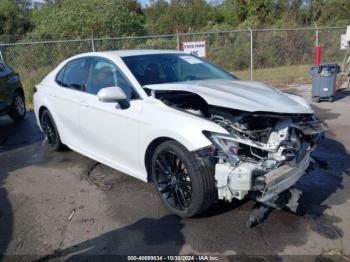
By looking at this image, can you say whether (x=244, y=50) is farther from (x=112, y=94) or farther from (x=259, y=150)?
(x=259, y=150)

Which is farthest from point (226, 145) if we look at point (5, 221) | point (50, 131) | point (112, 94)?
point (50, 131)

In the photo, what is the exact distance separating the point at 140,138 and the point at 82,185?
4.29 feet

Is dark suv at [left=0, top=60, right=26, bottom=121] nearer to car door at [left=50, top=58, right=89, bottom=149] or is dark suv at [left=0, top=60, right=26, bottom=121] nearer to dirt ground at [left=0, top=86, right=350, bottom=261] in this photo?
car door at [left=50, top=58, right=89, bottom=149]

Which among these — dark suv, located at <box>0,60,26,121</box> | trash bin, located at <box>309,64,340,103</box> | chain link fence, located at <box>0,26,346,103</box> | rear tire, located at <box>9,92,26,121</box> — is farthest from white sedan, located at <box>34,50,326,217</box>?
chain link fence, located at <box>0,26,346,103</box>

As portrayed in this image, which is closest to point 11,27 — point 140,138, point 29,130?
point 29,130

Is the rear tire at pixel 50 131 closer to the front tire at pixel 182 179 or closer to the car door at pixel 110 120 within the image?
the car door at pixel 110 120

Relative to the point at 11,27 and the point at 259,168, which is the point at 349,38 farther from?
the point at 11,27

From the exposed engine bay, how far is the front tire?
0.12m

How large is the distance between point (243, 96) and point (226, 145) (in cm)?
68

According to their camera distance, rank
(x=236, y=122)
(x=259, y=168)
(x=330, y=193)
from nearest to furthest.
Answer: (x=259, y=168)
(x=236, y=122)
(x=330, y=193)

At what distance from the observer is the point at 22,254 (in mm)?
3467

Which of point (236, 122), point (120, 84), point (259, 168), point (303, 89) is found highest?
point (120, 84)

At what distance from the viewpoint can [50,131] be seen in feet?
20.6

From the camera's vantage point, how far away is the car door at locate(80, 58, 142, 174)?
4273 millimetres
